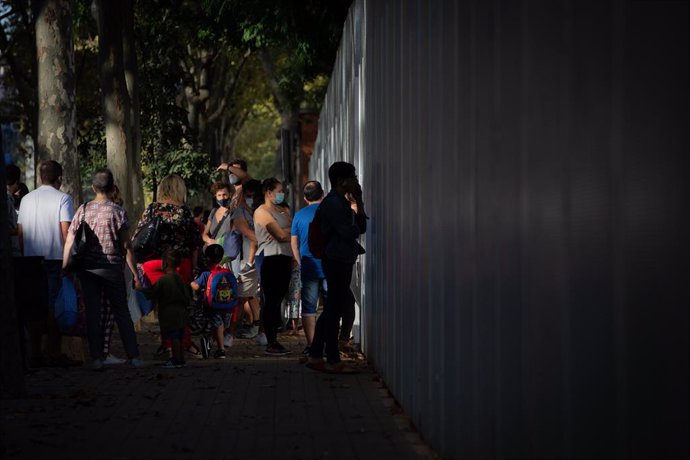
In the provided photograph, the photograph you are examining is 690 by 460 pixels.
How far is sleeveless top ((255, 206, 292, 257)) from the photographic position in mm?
13828

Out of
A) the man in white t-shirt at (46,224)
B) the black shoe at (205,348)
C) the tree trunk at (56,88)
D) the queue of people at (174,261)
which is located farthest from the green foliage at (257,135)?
the man in white t-shirt at (46,224)

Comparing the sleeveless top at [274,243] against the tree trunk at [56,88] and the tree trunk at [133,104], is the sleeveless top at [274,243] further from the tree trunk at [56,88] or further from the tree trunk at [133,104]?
the tree trunk at [133,104]

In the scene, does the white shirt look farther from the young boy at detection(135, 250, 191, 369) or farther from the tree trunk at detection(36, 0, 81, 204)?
the tree trunk at detection(36, 0, 81, 204)

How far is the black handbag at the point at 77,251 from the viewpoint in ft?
38.3

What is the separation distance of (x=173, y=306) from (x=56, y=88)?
627cm

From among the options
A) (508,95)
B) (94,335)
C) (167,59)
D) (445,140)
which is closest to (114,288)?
(94,335)

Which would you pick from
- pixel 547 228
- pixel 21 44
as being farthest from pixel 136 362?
pixel 21 44

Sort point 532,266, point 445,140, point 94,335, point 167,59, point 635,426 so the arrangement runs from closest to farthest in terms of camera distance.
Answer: point 635,426, point 532,266, point 445,140, point 94,335, point 167,59

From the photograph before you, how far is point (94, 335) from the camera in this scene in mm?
11961

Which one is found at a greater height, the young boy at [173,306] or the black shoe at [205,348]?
the young boy at [173,306]

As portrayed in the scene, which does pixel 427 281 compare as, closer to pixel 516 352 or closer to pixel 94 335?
pixel 516 352

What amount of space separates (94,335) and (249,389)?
229 centimetres

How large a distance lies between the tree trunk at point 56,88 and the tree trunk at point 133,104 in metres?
4.20

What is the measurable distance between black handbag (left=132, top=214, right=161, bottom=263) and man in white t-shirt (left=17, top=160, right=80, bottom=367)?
136cm
